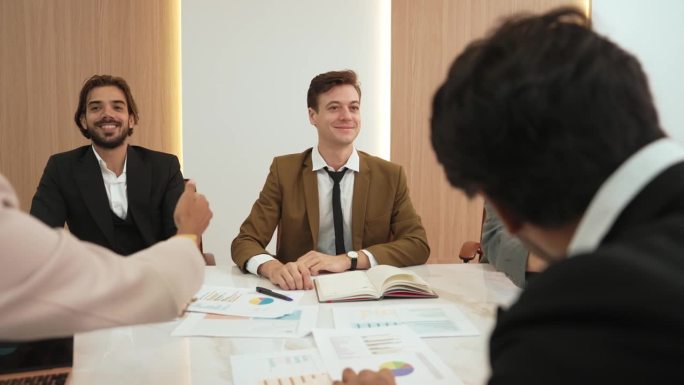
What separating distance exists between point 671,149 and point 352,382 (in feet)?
2.25

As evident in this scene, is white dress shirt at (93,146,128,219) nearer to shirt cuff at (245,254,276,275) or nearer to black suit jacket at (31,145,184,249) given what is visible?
black suit jacket at (31,145,184,249)

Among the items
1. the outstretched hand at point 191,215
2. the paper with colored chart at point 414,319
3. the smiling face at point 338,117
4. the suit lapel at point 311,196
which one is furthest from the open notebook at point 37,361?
the smiling face at point 338,117

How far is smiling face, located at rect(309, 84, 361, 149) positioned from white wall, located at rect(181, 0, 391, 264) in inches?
52.1

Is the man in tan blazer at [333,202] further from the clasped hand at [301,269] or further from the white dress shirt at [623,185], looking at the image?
the white dress shirt at [623,185]

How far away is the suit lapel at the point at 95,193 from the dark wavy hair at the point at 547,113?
2.30 metres

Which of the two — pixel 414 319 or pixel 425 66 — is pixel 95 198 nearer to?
pixel 414 319

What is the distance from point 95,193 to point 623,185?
256cm

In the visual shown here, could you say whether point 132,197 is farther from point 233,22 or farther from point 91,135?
point 233,22

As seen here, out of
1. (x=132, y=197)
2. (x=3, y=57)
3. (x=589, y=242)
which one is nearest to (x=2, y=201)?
(x=589, y=242)

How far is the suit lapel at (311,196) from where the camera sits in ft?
7.87

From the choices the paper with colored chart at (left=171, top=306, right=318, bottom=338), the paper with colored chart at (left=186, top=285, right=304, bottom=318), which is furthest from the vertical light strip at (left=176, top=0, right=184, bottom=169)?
the paper with colored chart at (left=171, top=306, right=318, bottom=338)

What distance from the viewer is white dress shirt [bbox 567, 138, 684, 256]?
568 mm

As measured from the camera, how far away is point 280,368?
3.71 ft

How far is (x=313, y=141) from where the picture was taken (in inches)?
156
